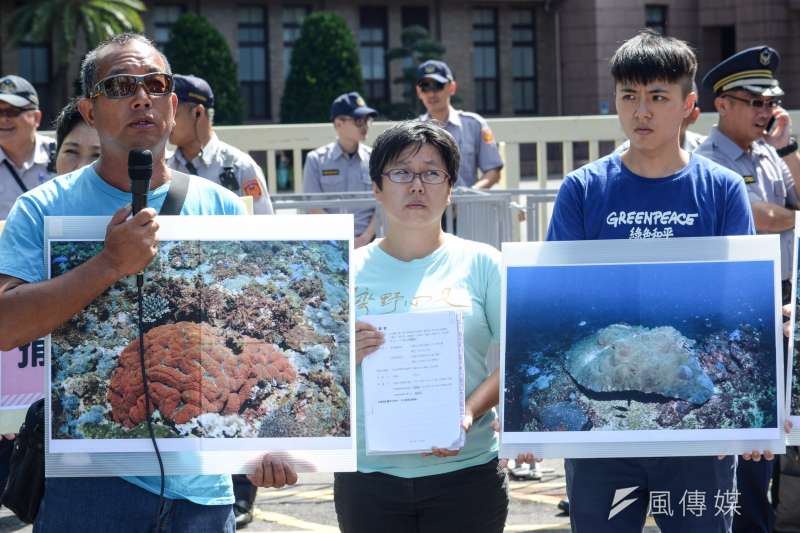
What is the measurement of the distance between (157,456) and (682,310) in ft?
5.17

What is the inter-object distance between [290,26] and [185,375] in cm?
4207

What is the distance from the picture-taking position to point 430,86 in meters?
9.92

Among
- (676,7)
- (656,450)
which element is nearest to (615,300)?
(656,450)

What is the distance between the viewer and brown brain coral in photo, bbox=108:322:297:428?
3262 mm

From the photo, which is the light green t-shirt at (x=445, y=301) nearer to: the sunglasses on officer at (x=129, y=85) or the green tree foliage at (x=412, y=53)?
the sunglasses on officer at (x=129, y=85)

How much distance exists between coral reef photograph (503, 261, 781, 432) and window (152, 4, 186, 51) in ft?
134

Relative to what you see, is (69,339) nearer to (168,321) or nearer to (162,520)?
(168,321)

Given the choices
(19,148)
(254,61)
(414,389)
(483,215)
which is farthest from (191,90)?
(254,61)

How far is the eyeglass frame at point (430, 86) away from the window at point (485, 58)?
36.4m

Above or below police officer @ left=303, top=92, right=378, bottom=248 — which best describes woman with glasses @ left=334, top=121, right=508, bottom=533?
below

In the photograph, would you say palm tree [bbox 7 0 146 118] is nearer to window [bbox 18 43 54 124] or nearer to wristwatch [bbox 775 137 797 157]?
window [bbox 18 43 54 124]

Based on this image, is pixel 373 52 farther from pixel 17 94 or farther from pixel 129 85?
pixel 129 85

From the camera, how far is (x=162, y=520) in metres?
3.27

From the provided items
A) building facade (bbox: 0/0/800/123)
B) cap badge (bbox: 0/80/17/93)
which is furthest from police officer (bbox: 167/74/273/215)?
building facade (bbox: 0/0/800/123)
